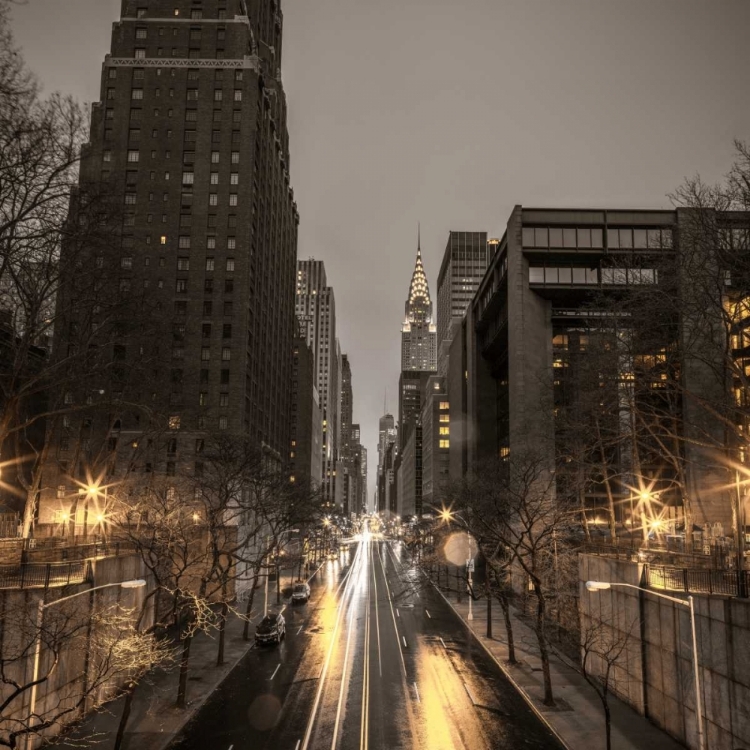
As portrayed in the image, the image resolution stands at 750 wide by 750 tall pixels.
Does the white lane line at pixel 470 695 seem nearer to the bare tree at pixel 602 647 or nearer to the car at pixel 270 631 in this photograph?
the bare tree at pixel 602 647

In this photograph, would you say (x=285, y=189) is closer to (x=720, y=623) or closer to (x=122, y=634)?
(x=122, y=634)

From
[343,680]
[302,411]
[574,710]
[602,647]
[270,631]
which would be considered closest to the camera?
[574,710]

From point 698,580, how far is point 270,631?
85.7ft

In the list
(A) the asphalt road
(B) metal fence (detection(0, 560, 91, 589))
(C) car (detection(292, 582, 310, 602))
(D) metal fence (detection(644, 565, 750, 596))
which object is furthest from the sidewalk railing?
(C) car (detection(292, 582, 310, 602))

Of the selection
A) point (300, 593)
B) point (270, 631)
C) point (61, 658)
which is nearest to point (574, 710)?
point (61, 658)

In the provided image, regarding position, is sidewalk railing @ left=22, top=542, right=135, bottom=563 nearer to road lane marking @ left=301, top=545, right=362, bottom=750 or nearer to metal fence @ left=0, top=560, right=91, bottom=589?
metal fence @ left=0, top=560, right=91, bottom=589

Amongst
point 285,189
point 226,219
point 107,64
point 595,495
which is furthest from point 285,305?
point 595,495

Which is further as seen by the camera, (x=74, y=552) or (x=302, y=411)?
(x=302, y=411)

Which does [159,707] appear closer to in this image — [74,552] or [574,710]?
[74,552]

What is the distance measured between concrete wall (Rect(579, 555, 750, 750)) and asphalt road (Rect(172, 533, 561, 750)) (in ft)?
14.2

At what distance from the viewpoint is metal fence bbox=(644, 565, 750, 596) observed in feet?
61.7

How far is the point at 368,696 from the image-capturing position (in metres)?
27.7

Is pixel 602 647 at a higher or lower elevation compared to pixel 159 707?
higher

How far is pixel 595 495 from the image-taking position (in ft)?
204
